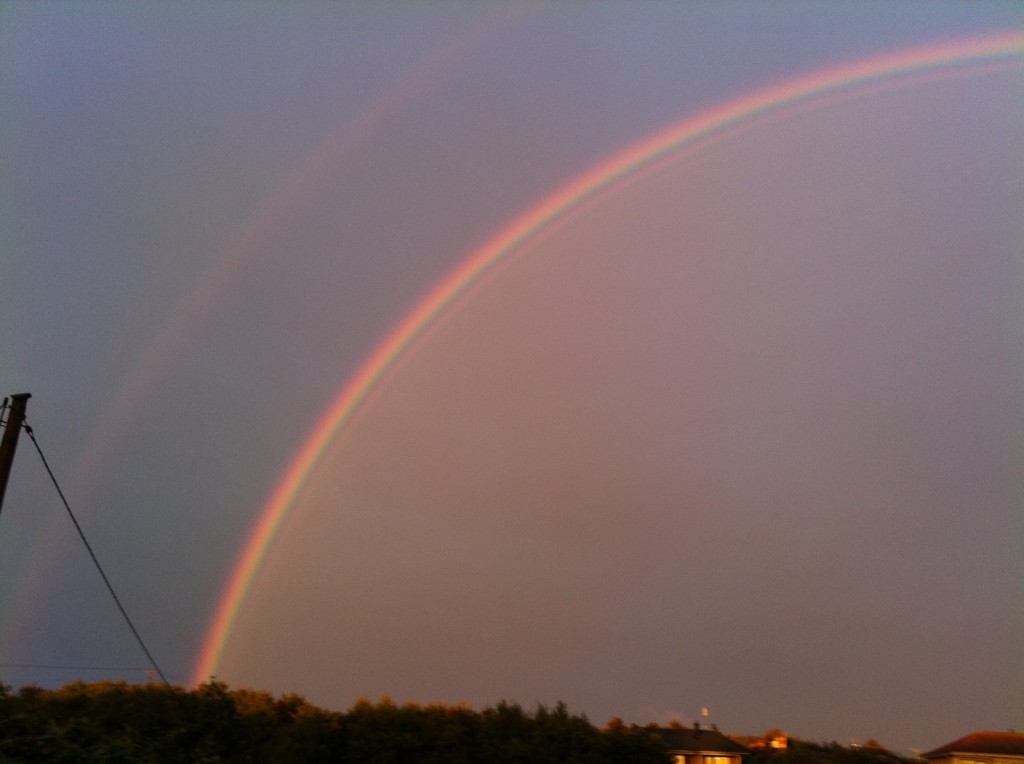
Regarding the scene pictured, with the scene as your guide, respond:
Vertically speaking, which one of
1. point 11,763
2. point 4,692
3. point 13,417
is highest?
point 13,417

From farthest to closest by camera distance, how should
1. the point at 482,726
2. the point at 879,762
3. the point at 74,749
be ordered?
1. the point at 482,726
2. the point at 879,762
3. the point at 74,749

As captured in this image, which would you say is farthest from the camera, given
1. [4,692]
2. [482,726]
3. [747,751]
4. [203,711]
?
[747,751]

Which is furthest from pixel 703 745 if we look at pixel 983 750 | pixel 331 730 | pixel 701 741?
pixel 331 730

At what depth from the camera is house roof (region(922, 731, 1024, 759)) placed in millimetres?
49656

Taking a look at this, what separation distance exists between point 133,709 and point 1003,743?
157 feet

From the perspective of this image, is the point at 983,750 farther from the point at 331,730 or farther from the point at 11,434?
the point at 11,434

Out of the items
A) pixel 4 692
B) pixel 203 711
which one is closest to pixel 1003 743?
pixel 203 711

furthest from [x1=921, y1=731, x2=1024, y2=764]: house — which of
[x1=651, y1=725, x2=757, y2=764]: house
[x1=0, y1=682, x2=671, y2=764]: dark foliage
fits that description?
[x1=0, y1=682, x2=671, y2=764]: dark foliage

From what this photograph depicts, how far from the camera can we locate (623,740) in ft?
65.6

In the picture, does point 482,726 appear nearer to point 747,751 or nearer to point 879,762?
point 879,762

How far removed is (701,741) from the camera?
47375mm

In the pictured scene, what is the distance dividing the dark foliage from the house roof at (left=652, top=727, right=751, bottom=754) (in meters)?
25.3

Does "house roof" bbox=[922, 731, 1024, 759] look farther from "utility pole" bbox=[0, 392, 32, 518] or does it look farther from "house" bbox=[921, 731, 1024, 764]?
"utility pole" bbox=[0, 392, 32, 518]

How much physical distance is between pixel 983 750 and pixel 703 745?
15408 mm
